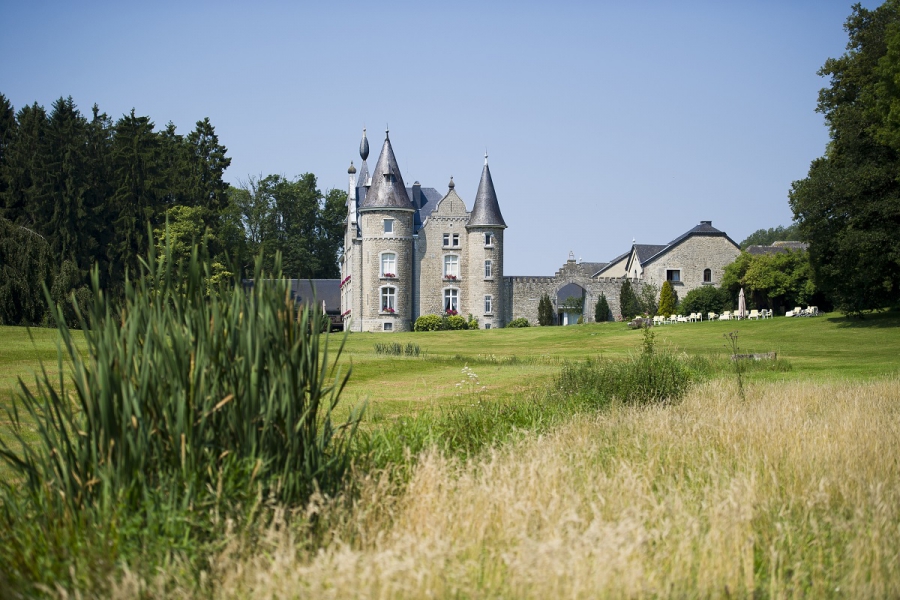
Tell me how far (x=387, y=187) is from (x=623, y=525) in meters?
48.0

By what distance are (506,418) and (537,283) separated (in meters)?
46.2

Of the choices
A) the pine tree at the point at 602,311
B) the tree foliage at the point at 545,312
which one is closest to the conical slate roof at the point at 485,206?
the tree foliage at the point at 545,312

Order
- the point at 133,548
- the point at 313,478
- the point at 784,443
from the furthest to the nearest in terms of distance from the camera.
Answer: the point at 784,443 < the point at 313,478 < the point at 133,548

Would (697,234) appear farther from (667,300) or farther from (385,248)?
(385,248)

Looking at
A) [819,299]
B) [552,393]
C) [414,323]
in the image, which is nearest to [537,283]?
[414,323]

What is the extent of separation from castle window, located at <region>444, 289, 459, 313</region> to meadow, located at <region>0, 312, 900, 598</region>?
41.4 meters

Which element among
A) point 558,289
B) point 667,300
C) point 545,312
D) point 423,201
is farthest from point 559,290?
point 423,201

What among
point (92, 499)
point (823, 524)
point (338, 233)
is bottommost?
point (823, 524)

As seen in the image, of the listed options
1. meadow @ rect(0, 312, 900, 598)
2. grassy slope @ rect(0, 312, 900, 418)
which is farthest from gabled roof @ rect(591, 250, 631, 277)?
meadow @ rect(0, 312, 900, 598)

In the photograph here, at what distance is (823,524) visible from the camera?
20.5 feet

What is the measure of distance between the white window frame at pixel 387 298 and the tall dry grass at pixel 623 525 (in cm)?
4315

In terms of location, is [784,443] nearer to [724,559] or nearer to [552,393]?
[724,559]

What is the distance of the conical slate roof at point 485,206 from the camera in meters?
53.6

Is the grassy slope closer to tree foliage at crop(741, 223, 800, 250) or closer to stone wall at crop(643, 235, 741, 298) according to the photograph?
stone wall at crop(643, 235, 741, 298)
